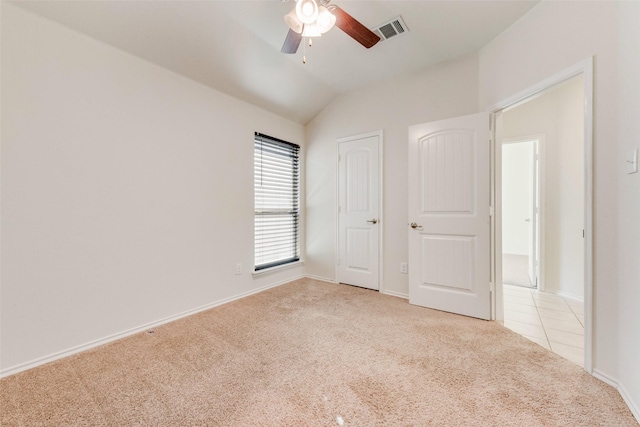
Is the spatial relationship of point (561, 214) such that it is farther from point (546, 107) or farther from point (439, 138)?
point (439, 138)

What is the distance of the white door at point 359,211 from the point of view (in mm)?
3438

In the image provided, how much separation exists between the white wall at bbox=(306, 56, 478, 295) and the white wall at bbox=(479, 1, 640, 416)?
954mm

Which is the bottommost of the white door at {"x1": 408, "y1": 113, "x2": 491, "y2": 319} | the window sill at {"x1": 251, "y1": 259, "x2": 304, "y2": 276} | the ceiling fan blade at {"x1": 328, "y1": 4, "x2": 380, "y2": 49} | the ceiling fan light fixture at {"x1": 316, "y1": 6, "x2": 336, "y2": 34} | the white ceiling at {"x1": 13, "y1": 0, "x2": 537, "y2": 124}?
the window sill at {"x1": 251, "y1": 259, "x2": 304, "y2": 276}

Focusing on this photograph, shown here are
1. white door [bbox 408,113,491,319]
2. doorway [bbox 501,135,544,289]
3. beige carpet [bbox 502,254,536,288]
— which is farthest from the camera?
doorway [bbox 501,135,544,289]

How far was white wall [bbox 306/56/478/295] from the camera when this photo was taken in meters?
2.87

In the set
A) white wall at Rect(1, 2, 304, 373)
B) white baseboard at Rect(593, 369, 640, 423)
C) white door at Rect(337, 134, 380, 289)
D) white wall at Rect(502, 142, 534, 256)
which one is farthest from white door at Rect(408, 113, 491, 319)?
white wall at Rect(502, 142, 534, 256)

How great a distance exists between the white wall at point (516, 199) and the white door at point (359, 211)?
13.6 feet

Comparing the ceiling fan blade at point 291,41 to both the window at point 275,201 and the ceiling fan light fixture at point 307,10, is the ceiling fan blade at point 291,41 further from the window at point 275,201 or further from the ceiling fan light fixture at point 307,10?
the window at point 275,201

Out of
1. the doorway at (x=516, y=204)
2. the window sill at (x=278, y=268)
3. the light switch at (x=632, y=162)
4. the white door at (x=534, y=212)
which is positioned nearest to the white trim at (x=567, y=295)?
the white door at (x=534, y=212)

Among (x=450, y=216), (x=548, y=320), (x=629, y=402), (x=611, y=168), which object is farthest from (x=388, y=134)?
(x=629, y=402)

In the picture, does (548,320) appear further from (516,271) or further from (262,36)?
(262,36)

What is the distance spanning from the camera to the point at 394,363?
5.91ft

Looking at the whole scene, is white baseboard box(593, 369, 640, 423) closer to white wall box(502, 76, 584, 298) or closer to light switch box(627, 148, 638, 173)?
light switch box(627, 148, 638, 173)

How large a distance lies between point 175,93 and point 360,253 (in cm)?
285
